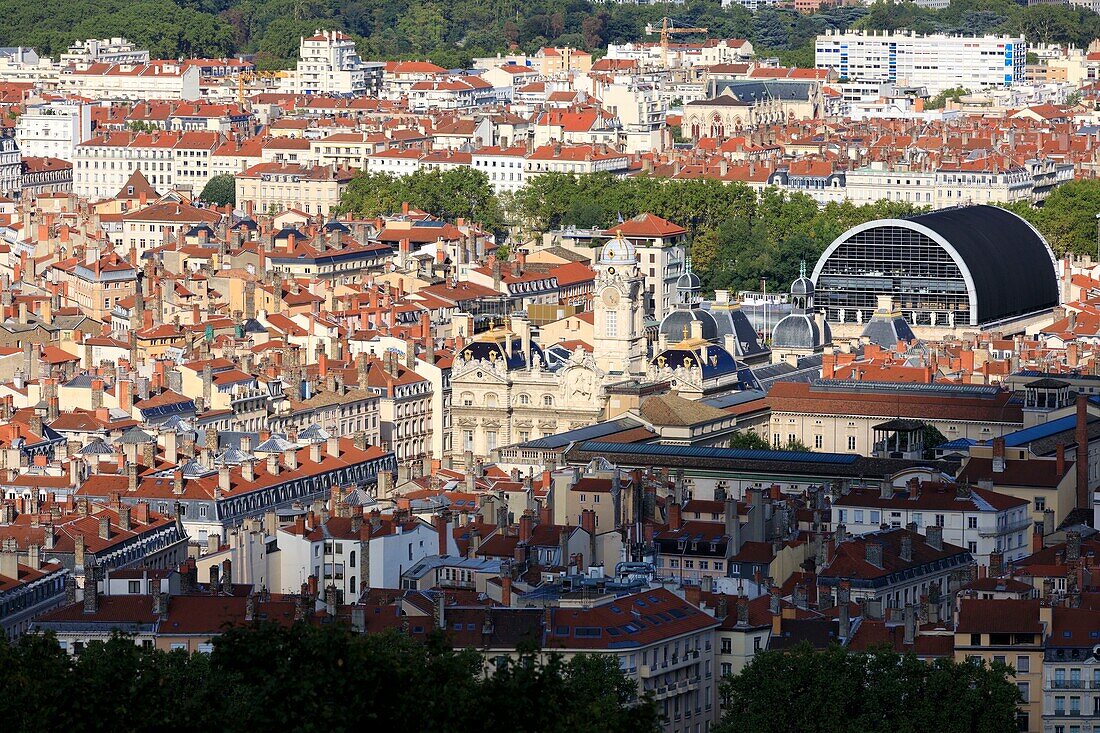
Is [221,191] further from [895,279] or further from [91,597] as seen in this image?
[91,597]

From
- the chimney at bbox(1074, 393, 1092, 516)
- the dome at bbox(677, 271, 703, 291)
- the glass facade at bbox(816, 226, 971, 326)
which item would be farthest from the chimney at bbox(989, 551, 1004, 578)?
the glass facade at bbox(816, 226, 971, 326)

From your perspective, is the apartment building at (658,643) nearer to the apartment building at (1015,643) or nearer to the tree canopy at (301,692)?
the apartment building at (1015,643)

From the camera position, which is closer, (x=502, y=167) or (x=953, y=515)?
(x=953, y=515)

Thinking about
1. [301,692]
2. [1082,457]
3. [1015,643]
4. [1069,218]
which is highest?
[301,692]

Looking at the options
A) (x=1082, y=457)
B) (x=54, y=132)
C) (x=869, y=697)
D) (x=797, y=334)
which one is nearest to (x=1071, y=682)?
(x=869, y=697)

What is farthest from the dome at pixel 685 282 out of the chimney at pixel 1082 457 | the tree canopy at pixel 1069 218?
the chimney at pixel 1082 457

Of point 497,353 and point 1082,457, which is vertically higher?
point 1082,457

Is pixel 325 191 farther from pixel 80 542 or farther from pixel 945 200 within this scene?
pixel 80 542
